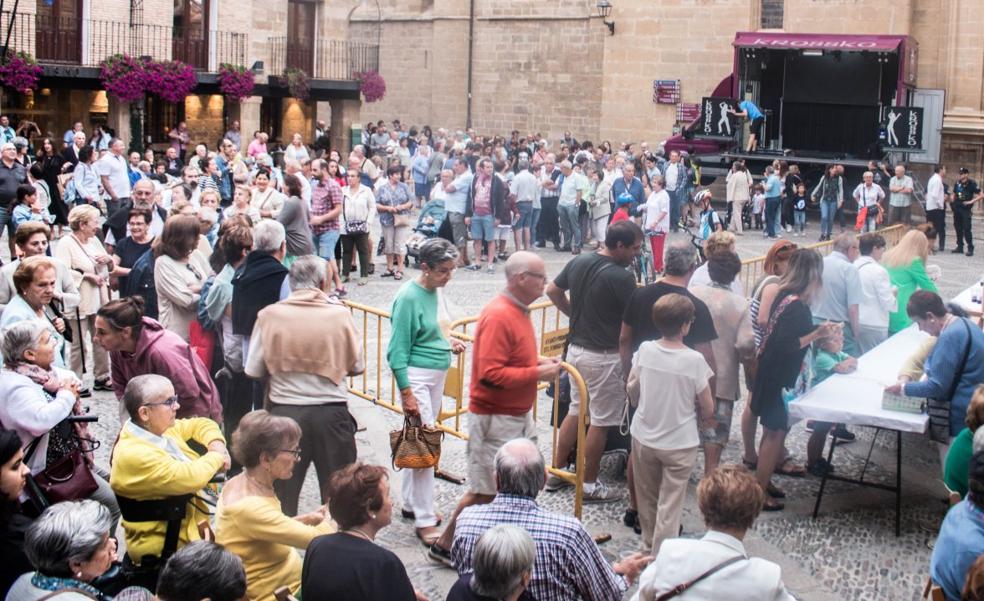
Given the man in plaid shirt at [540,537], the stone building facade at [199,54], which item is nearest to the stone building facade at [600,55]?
the stone building facade at [199,54]

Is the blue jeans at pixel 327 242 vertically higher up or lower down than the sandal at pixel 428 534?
higher up

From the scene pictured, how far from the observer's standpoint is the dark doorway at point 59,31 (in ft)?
81.8

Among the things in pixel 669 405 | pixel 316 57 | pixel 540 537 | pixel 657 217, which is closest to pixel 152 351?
pixel 540 537

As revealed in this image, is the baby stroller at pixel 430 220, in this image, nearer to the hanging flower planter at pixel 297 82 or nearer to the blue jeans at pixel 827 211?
the blue jeans at pixel 827 211

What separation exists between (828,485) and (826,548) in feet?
3.80

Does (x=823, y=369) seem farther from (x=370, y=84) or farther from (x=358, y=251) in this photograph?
(x=370, y=84)

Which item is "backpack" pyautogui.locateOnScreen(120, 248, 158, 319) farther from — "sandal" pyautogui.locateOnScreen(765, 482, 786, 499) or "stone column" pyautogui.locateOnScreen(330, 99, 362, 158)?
"stone column" pyautogui.locateOnScreen(330, 99, 362, 158)

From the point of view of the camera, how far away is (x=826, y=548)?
7.09m

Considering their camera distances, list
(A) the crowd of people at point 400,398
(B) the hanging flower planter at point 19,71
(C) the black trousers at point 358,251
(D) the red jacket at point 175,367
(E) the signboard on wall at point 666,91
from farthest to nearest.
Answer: (E) the signboard on wall at point 666,91
(B) the hanging flower planter at point 19,71
(C) the black trousers at point 358,251
(D) the red jacket at point 175,367
(A) the crowd of people at point 400,398

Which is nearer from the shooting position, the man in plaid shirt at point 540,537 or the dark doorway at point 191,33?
the man in plaid shirt at point 540,537

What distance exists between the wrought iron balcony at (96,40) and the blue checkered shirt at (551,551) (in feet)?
71.6

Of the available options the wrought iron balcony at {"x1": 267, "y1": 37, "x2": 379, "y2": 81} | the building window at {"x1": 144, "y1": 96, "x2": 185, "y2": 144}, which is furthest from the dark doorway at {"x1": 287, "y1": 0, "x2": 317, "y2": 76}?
the building window at {"x1": 144, "y1": 96, "x2": 185, "y2": 144}

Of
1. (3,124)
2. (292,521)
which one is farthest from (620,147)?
(292,521)

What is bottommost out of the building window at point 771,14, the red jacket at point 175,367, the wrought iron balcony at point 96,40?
the red jacket at point 175,367
